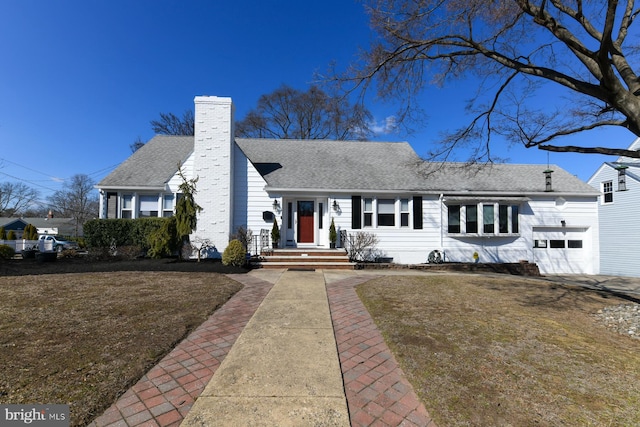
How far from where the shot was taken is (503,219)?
13492 mm

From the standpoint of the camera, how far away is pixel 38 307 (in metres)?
5.10

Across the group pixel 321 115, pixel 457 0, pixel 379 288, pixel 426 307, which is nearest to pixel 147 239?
pixel 379 288

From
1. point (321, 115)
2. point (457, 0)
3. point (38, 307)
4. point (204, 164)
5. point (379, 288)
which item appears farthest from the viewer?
point (321, 115)

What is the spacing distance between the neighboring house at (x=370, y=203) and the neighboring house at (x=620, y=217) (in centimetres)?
507

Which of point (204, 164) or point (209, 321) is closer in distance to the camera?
point (209, 321)

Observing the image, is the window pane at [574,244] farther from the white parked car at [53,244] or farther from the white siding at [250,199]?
the white parked car at [53,244]

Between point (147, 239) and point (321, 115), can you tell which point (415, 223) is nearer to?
point (147, 239)

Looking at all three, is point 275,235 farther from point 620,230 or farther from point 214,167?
point 620,230

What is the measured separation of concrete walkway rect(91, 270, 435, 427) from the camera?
7.63ft

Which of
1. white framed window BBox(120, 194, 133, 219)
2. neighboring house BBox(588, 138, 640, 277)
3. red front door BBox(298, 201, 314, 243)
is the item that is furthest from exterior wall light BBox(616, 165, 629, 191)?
white framed window BBox(120, 194, 133, 219)

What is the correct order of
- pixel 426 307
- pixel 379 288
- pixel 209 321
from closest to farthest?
pixel 209 321 < pixel 426 307 < pixel 379 288

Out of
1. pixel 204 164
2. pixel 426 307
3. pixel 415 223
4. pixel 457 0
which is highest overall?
pixel 457 0

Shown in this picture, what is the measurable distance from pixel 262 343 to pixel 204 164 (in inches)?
405

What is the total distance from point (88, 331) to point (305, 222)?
9916 mm
